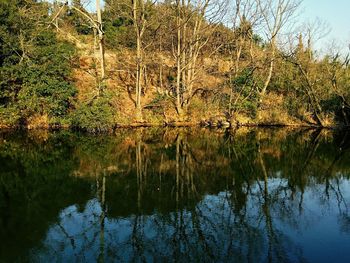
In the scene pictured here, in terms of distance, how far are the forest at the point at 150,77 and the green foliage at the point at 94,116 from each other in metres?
0.06

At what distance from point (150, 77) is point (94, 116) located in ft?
34.6

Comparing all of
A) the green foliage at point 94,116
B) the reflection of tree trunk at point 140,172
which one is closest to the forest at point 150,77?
the green foliage at point 94,116

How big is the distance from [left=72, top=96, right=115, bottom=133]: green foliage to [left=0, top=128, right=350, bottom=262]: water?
463 centimetres

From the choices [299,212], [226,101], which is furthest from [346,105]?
[299,212]

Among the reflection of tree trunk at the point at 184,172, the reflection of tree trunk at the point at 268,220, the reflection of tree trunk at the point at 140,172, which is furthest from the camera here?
the reflection of tree trunk at the point at 184,172

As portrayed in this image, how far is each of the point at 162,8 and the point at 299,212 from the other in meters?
24.3

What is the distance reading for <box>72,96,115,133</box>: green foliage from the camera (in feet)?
78.5

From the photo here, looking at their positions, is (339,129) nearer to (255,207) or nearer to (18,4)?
(255,207)

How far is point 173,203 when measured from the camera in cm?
1055

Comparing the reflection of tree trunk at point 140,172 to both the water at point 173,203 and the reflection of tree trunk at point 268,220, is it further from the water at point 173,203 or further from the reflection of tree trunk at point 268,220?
the reflection of tree trunk at point 268,220

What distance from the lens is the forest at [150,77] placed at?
969 inches

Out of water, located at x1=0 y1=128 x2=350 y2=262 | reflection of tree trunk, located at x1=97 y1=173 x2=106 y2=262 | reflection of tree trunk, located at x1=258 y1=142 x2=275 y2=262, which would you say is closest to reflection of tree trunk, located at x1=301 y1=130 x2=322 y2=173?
water, located at x1=0 y1=128 x2=350 y2=262

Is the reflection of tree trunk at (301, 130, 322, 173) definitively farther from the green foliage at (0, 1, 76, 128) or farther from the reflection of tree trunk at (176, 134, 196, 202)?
the green foliage at (0, 1, 76, 128)

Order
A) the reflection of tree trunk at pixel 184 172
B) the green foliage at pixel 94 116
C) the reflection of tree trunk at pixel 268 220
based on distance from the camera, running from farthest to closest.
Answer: the green foliage at pixel 94 116 → the reflection of tree trunk at pixel 184 172 → the reflection of tree trunk at pixel 268 220
